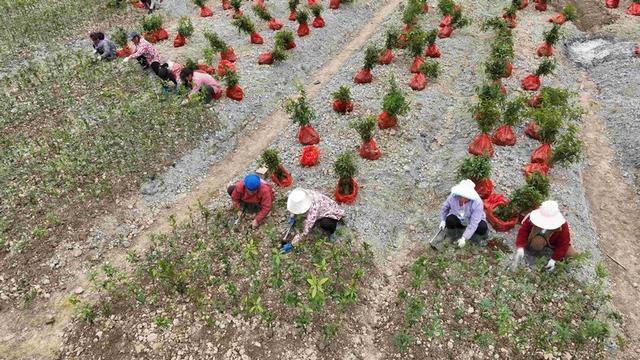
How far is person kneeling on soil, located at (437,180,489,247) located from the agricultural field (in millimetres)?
265

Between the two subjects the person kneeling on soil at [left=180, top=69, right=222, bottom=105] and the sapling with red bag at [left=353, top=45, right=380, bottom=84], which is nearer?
the person kneeling on soil at [left=180, top=69, right=222, bottom=105]

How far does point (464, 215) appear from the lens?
7.47 metres

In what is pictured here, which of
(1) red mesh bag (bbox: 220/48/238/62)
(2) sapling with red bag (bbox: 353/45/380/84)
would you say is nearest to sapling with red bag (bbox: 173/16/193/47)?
(1) red mesh bag (bbox: 220/48/238/62)

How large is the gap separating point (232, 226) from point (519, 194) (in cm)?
523


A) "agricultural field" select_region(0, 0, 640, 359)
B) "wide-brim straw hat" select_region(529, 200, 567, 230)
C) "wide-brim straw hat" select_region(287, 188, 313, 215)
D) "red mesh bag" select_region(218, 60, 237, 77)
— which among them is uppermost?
"wide-brim straw hat" select_region(529, 200, 567, 230)

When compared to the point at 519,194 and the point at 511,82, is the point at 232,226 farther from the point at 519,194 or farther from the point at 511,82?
the point at 511,82

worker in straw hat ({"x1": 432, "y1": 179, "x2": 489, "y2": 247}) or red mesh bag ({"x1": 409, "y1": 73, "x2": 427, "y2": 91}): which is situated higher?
worker in straw hat ({"x1": 432, "y1": 179, "x2": 489, "y2": 247})

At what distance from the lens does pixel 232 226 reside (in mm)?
8266

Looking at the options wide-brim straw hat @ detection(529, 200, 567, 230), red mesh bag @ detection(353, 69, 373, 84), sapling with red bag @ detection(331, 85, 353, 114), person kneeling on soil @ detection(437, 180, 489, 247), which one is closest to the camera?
wide-brim straw hat @ detection(529, 200, 567, 230)

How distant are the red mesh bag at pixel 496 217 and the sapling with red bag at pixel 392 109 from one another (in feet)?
10.3

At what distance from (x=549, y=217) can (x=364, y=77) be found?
7.01 metres

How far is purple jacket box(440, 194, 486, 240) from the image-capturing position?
729 cm

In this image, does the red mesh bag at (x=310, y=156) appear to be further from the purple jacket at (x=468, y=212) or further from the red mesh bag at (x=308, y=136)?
the purple jacket at (x=468, y=212)

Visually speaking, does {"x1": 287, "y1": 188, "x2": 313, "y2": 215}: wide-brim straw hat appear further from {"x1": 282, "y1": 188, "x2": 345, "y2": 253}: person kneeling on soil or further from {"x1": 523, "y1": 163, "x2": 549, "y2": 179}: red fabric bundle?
{"x1": 523, "y1": 163, "x2": 549, "y2": 179}: red fabric bundle
